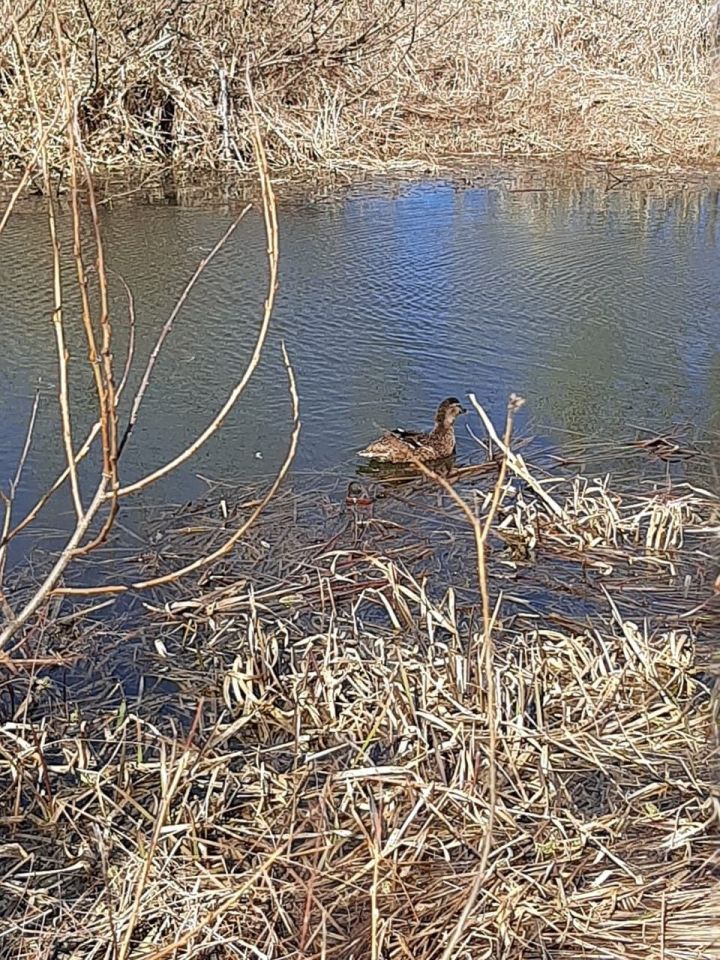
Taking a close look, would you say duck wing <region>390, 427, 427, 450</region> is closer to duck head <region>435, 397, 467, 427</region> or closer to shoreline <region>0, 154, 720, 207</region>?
duck head <region>435, 397, 467, 427</region>

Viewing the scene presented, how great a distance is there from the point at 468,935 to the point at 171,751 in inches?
28.4

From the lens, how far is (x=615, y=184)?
7371mm

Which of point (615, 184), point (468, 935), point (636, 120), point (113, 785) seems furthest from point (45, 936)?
point (636, 120)

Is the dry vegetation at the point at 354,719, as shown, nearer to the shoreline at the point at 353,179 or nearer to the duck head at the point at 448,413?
the duck head at the point at 448,413

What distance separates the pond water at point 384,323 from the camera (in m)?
3.92

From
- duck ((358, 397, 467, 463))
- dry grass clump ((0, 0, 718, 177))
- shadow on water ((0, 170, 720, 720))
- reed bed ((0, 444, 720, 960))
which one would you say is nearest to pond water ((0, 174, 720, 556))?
shadow on water ((0, 170, 720, 720))

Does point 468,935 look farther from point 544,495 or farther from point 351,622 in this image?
point 544,495

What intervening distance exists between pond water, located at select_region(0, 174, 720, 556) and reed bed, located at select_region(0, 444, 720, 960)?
565 mm

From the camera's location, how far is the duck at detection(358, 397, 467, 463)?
3576 mm

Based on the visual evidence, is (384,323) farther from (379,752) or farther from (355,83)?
(355,83)

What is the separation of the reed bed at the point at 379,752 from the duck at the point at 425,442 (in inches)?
13.9

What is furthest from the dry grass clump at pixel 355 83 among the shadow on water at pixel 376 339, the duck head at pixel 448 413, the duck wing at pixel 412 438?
the duck wing at pixel 412 438

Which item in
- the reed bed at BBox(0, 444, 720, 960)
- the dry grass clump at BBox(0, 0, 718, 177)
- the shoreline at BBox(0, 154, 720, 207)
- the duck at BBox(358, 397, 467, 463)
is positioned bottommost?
the reed bed at BBox(0, 444, 720, 960)

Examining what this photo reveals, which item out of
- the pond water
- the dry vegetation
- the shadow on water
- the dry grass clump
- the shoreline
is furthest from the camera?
the dry grass clump
